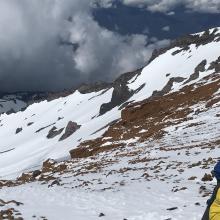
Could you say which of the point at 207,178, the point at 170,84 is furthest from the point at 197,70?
the point at 207,178

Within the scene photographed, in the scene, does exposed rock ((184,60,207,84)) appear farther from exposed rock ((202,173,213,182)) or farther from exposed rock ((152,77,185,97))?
exposed rock ((202,173,213,182))

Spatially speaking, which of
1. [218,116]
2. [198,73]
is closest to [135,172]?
[218,116]

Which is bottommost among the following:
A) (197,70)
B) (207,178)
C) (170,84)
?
(207,178)

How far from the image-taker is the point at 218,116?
5659cm

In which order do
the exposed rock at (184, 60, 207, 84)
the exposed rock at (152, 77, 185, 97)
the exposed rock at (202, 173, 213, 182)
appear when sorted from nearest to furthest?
the exposed rock at (202, 173, 213, 182) → the exposed rock at (184, 60, 207, 84) → the exposed rock at (152, 77, 185, 97)

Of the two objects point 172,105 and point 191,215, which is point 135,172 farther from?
point 172,105

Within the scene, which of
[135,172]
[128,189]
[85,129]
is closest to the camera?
[128,189]

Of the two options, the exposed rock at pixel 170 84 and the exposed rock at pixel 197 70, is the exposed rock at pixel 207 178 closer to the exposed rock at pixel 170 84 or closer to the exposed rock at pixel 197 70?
the exposed rock at pixel 197 70

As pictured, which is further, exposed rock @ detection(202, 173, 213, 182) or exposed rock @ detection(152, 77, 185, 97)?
exposed rock @ detection(152, 77, 185, 97)

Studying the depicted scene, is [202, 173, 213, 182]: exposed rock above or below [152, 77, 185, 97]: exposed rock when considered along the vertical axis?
below

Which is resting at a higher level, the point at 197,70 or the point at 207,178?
the point at 197,70

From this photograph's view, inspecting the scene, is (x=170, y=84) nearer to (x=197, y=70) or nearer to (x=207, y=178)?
(x=197, y=70)

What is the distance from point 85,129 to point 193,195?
150331 mm

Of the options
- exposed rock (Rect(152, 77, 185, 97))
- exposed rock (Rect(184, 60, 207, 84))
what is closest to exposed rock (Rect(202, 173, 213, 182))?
exposed rock (Rect(184, 60, 207, 84))
